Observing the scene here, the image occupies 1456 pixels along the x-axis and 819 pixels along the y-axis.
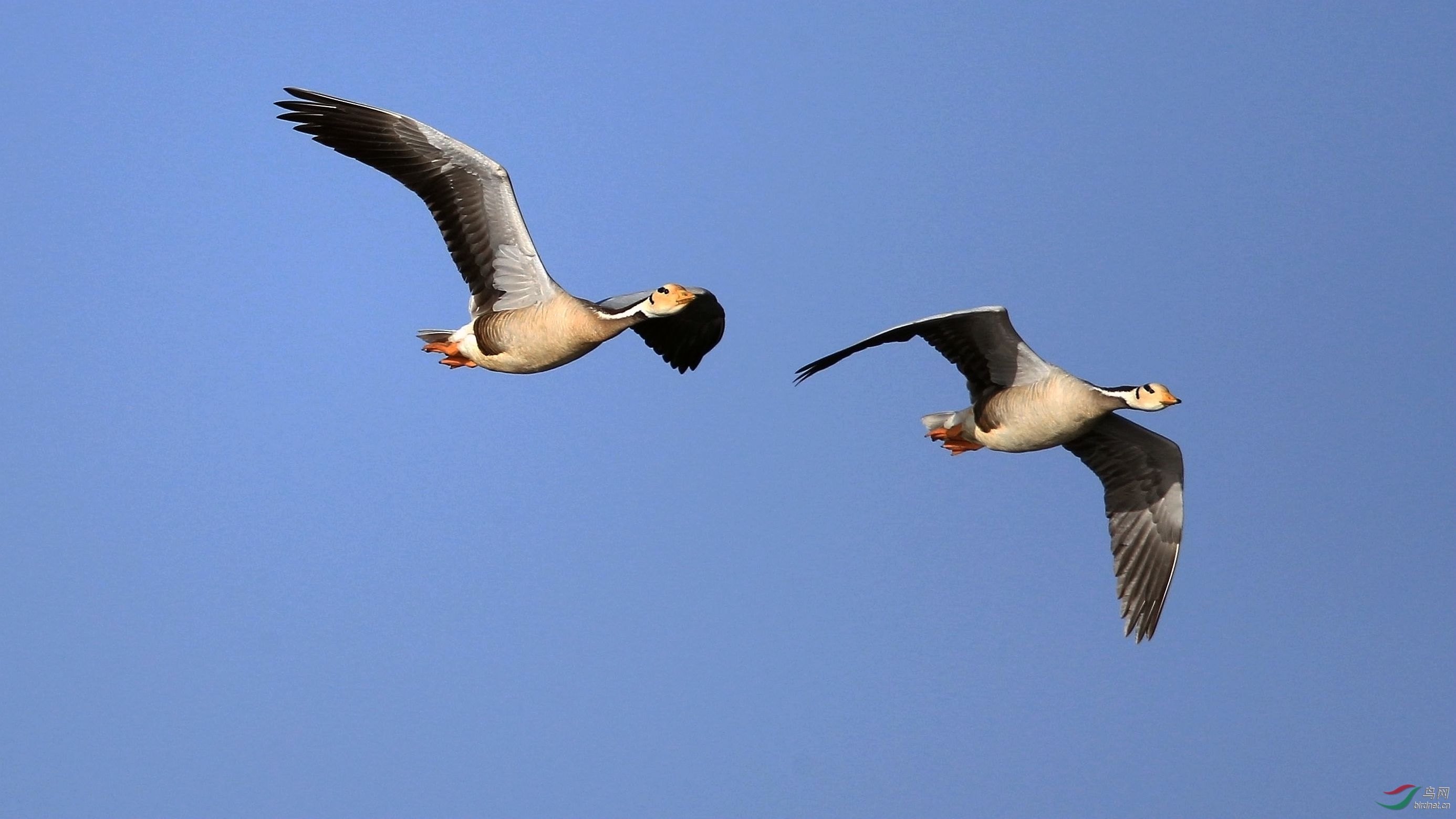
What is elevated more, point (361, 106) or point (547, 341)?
point (361, 106)

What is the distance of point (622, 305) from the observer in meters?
14.3

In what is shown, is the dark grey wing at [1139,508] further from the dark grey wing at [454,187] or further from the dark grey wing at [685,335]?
the dark grey wing at [454,187]

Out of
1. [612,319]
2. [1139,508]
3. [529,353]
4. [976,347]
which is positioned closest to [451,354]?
[529,353]

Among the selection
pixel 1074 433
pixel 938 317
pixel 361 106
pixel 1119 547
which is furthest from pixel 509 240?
pixel 1119 547

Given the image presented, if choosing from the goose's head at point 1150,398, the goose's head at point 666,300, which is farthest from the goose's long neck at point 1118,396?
the goose's head at point 666,300

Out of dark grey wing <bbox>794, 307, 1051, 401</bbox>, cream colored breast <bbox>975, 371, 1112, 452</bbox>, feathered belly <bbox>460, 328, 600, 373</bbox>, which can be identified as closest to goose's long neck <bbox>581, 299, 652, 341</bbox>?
feathered belly <bbox>460, 328, 600, 373</bbox>

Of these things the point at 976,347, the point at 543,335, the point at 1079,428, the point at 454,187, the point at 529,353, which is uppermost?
the point at 454,187

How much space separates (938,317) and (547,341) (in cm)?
390

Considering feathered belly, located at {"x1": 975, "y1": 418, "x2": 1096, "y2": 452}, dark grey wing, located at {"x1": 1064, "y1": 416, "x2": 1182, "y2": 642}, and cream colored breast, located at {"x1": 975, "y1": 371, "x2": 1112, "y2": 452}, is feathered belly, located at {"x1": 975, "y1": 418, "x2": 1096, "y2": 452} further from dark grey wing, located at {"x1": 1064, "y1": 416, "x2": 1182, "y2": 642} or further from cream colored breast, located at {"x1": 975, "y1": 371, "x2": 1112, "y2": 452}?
dark grey wing, located at {"x1": 1064, "y1": 416, "x2": 1182, "y2": 642}

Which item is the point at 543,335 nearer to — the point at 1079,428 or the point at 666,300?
the point at 666,300

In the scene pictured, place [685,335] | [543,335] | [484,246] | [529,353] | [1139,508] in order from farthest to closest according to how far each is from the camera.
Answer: [685,335] < [1139,508] < [484,246] < [529,353] < [543,335]

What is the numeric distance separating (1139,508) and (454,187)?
26.6 ft

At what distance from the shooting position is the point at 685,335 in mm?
16938

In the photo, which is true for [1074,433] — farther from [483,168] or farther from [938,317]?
[483,168]
